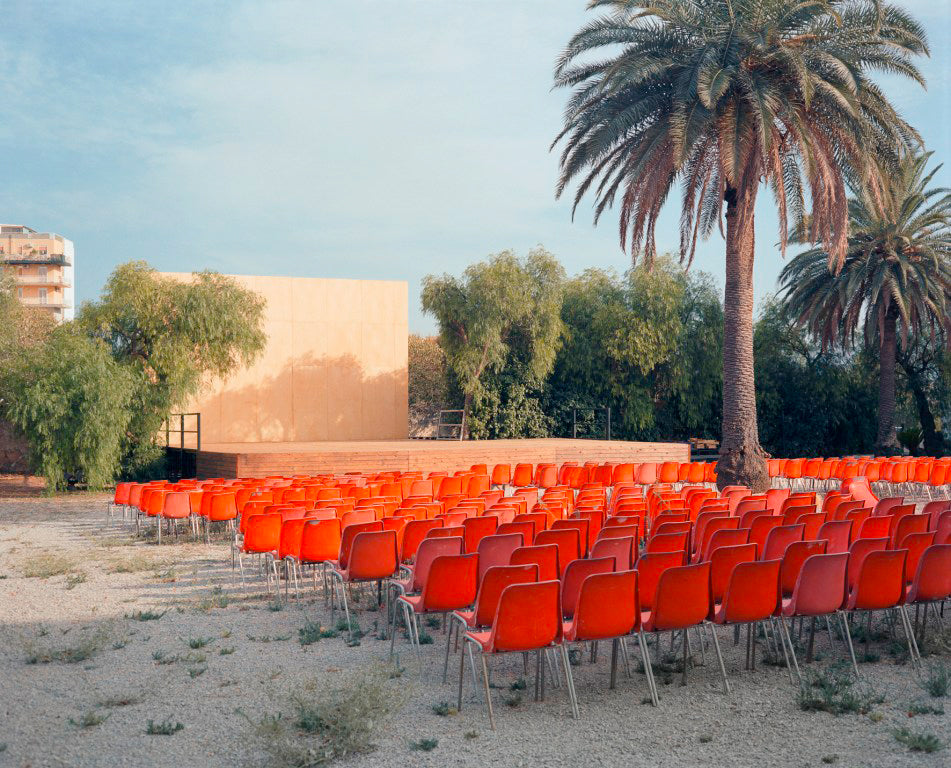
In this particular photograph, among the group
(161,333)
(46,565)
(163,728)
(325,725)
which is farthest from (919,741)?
(161,333)

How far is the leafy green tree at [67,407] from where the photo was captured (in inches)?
695

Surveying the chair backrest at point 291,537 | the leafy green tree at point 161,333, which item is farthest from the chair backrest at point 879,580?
the leafy green tree at point 161,333

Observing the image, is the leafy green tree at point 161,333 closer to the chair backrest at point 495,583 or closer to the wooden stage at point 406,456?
the wooden stage at point 406,456

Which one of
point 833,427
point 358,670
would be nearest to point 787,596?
point 358,670

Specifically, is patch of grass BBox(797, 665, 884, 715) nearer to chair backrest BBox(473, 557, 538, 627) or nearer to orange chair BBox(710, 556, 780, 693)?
orange chair BBox(710, 556, 780, 693)

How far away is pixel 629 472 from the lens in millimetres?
17125

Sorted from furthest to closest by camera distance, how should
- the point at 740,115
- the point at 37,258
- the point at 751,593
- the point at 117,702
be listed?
1. the point at 37,258
2. the point at 740,115
3. the point at 751,593
4. the point at 117,702

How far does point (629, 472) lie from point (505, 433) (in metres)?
12.8

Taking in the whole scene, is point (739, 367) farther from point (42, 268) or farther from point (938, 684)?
point (42, 268)

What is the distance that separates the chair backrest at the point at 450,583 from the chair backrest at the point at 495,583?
2.36 feet

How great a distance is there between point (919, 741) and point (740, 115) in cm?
1179

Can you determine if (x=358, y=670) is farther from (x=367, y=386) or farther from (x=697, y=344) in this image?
(x=697, y=344)

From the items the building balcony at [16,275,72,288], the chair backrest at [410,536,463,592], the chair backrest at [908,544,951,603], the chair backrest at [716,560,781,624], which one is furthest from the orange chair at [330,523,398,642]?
the building balcony at [16,275,72,288]

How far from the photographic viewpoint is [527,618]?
196 inches
